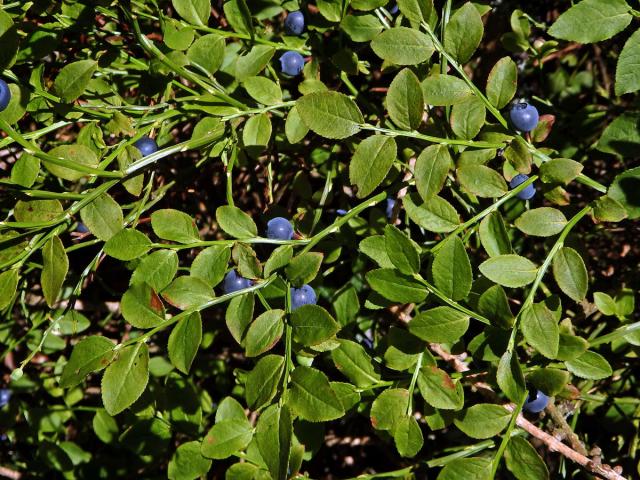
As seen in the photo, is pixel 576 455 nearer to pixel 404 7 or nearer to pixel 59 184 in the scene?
pixel 404 7

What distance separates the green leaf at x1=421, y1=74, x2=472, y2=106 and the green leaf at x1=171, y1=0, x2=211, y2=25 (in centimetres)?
40

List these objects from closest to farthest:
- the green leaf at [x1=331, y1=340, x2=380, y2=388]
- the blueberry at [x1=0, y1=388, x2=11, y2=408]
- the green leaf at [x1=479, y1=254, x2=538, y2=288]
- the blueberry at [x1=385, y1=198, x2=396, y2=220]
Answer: the green leaf at [x1=479, y1=254, x2=538, y2=288], the green leaf at [x1=331, y1=340, x2=380, y2=388], the blueberry at [x1=385, y1=198, x2=396, y2=220], the blueberry at [x1=0, y1=388, x2=11, y2=408]

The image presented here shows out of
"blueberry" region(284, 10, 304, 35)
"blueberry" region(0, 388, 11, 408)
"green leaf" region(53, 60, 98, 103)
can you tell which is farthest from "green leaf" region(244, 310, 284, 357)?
"blueberry" region(0, 388, 11, 408)

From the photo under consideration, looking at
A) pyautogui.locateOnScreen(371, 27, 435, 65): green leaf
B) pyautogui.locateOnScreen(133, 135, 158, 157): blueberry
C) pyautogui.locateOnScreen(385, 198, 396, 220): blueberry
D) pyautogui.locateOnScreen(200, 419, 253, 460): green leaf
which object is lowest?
pyautogui.locateOnScreen(200, 419, 253, 460): green leaf

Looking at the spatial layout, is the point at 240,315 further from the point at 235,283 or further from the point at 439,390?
the point at 439,390

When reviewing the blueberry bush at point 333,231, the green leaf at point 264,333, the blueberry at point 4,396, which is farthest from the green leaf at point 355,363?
the blueberry at point 4,396

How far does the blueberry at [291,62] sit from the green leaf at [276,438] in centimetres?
63

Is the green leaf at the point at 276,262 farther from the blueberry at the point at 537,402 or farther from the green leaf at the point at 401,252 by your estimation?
the blueberry at the point at 537,402

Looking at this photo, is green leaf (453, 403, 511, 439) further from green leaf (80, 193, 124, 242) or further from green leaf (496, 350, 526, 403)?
green leaf (80, 193, 124, 242)

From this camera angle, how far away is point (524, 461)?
3.15 feet

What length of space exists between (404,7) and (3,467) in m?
1.57

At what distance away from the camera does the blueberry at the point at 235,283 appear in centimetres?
107

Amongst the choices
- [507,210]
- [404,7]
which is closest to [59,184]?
[404,7]

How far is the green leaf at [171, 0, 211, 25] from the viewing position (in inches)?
44.1
